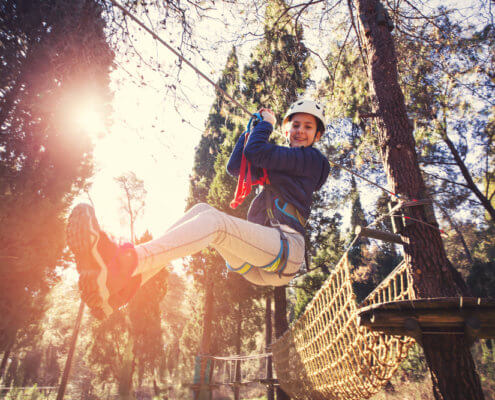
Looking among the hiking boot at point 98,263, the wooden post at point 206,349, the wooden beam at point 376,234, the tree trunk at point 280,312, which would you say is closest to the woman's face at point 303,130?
the wooden beam at point 376,234

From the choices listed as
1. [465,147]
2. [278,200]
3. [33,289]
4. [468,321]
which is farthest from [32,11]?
[465,147]

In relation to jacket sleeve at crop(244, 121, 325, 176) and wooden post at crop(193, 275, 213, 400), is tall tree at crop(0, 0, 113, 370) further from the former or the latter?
wooden post at crop(193, 275, 213, 400)

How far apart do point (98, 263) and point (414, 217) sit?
2431 mm

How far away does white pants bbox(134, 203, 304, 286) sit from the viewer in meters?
1.22

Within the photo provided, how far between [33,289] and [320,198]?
29.5ft

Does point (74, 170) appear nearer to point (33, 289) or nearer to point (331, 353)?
point (33, 289)

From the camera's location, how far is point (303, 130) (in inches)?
84.1

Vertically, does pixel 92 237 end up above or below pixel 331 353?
above

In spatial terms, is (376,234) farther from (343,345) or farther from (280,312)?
(280,312)

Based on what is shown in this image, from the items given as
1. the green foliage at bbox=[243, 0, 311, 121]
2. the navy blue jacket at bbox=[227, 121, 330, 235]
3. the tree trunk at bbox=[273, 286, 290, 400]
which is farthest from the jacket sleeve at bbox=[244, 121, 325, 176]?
the tree trunk at bbox=[273, 286, 290, 400]

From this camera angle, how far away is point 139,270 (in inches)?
45.9

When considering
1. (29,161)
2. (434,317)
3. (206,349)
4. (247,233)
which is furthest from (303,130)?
(206,349)

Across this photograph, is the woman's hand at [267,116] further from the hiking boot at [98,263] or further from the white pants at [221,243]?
the hiking boot at [98,263]

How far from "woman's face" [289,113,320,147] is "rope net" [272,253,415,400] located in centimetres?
109
